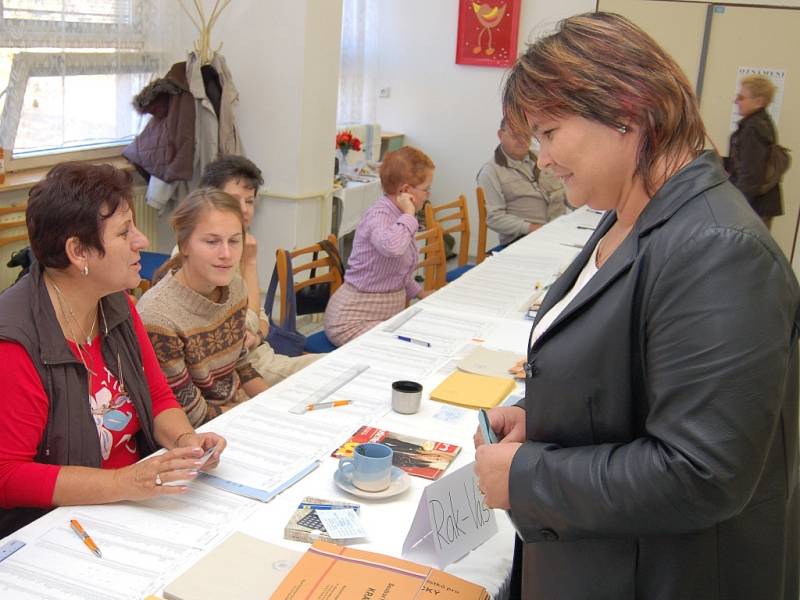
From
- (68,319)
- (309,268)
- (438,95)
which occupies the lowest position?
(309,268)

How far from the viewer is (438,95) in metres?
7.08

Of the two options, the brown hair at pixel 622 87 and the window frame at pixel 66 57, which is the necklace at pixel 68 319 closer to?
the brown hair at pixel 622 87

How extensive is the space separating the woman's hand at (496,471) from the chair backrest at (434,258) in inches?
112

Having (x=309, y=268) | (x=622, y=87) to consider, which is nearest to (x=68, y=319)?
(x=622, y=87)

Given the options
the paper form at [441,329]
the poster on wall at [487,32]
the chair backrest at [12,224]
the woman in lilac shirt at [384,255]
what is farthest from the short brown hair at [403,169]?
the poster on wall at [487,32]

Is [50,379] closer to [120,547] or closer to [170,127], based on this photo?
[120,547]

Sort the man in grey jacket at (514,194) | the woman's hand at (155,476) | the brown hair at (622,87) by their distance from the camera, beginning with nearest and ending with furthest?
1. the brown hair at (622,87)
2. the woman's hand at (155,476)
3. the man in grey jacket at (514,194)

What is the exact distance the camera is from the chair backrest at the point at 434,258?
158 inches

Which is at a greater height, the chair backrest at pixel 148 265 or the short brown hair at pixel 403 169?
the short brown hair at pixel 403 169

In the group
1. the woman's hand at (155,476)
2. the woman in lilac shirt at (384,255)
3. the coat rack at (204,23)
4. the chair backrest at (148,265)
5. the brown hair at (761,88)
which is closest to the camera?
the woman's hand at (155,476)

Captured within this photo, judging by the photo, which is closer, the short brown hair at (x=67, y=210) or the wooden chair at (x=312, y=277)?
the short brown hair at (x=67, y=210)

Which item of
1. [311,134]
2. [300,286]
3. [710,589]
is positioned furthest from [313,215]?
[710,589]

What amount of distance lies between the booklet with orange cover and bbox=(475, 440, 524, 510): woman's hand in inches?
21.0

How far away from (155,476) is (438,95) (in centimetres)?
602
